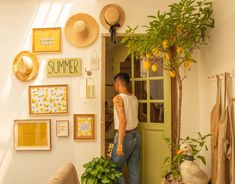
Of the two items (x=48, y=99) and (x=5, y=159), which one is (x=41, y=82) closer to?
(x=48, y=99)

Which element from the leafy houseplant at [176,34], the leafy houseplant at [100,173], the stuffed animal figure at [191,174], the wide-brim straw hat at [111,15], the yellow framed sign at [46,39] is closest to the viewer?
the stuffed animal figure at [191,174]

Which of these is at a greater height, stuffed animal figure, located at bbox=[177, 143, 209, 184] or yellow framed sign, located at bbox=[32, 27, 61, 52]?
yellow framed sign, located at bbox=[32, 27, 61, 52]

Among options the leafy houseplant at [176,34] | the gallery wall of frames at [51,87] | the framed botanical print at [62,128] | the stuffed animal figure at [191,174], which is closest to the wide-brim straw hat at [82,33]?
the gallery wall of frames at [51,87]

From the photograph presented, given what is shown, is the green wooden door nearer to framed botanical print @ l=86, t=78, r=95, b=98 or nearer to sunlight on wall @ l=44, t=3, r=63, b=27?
framed botanical print @ l=86, t=78, r=95, b=98

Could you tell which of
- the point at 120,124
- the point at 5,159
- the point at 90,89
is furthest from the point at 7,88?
the point at 120,124

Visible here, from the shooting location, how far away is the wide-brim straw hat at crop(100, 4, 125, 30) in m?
2.98

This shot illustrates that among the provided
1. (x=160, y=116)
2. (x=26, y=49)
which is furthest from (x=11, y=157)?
(x=160, y=116)

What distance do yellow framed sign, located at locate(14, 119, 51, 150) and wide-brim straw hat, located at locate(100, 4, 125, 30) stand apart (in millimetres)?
1328

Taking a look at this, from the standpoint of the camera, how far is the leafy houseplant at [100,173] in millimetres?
2666

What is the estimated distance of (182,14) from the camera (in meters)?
2.40

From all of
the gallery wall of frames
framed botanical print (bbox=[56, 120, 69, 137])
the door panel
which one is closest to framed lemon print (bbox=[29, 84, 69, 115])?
the gallery wall of frames

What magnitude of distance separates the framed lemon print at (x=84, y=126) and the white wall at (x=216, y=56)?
1241 millimetres

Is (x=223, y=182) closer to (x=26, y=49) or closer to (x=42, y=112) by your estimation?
(x=42, y=112)

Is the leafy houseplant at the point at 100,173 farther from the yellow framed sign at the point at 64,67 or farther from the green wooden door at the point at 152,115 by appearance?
the yellow framed sign at the point at 64,67
